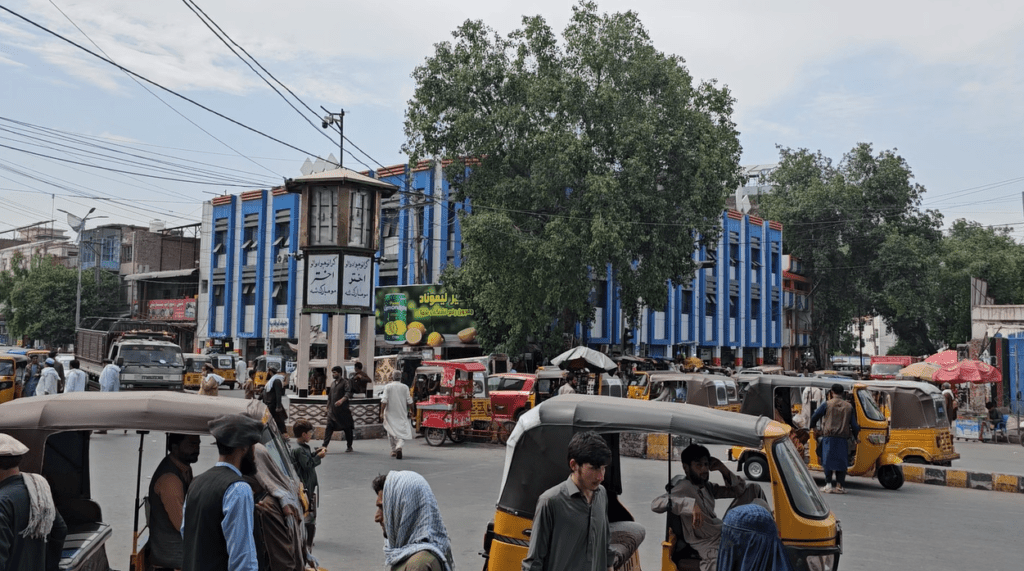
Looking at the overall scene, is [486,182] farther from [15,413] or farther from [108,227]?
[108,227]

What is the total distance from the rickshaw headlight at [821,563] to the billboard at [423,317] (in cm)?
3210

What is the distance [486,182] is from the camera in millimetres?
29750

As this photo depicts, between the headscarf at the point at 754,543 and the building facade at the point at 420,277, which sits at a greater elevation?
the building facade at the point at 420,277

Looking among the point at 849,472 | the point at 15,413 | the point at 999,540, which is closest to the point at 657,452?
the point at 849,472

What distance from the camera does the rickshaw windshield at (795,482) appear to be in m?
5.88

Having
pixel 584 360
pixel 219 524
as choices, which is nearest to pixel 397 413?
pixel 584 360

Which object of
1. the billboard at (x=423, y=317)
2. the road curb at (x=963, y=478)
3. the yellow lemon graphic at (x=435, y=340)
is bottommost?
the road curb at (x=963, y=478)

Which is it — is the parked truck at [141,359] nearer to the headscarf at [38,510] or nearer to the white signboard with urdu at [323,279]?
the white signboard with urdu at [323,279]

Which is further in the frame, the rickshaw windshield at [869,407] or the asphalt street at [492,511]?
the rickshaw windshield at [869,407]

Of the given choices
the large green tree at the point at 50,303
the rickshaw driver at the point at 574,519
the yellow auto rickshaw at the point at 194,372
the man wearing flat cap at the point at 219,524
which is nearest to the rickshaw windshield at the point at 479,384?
the rickshaw driver at the point at 574,519

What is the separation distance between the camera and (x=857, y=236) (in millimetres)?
54812

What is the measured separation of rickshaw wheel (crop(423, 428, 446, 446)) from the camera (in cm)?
1902

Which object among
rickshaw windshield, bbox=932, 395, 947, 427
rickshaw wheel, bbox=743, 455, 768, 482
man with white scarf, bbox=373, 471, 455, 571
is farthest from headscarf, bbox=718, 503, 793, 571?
rickshaw windshield, bbox=932, 395, 947, 427

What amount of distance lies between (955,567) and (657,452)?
344 inches
